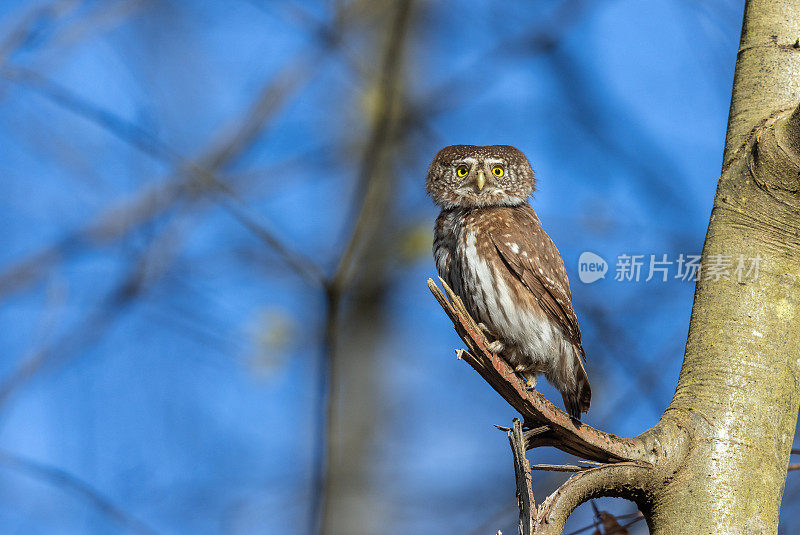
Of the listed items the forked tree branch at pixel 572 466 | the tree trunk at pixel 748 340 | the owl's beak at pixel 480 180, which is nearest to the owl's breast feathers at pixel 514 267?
the owl's beak at pixel 480 180

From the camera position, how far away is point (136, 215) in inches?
246

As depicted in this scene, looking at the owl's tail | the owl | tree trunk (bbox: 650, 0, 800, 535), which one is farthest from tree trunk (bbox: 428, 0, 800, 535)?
the owl's tail

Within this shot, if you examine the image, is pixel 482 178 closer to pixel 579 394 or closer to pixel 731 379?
pixel 579 394

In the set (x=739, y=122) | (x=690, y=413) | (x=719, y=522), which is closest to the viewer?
(x=719, y=522)

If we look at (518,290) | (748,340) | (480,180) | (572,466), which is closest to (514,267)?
(518,290)

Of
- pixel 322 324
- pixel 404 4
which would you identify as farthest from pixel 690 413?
pixel 404 4

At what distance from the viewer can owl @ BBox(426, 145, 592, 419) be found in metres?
3.87

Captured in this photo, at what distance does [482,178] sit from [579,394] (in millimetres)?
1279

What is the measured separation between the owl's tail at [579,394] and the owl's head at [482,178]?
3.28 ft

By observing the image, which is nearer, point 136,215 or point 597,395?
point 136,215

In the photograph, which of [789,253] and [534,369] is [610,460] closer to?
[789,253]

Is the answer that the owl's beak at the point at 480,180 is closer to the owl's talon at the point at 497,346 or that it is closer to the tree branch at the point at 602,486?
the owl's talon at the point at 497,346

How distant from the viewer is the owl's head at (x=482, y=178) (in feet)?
14.5

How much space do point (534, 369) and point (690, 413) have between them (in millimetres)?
1547
